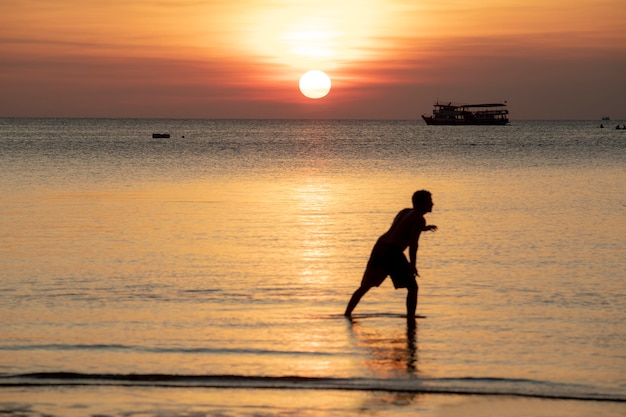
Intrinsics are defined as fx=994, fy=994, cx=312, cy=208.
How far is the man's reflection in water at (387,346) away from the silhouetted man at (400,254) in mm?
473

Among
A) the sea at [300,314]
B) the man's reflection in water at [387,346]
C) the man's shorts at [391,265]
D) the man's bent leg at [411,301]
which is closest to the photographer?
the sea at [300,314]

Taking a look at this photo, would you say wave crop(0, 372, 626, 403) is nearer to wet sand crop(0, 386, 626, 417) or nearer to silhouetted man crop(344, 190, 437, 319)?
wet sand crop(0, 386, 626, 417)

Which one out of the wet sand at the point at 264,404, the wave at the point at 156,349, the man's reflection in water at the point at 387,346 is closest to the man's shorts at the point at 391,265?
the man's reflection in water at the point at 387,346

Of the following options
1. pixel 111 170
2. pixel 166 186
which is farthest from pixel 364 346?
pixel 111 170

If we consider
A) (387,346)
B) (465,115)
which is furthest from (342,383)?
(465,115)

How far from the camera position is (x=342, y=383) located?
357 inches

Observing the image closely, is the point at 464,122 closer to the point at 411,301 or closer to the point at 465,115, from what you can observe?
the point at 465,115

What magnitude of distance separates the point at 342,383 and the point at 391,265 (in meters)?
3.16

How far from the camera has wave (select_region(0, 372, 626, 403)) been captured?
8.81m

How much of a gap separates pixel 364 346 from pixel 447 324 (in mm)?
1654

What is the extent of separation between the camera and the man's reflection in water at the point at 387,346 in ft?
31.9

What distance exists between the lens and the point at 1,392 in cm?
872

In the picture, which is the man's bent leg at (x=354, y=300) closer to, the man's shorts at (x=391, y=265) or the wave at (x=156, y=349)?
the man's shorts at (x=391, y=265)

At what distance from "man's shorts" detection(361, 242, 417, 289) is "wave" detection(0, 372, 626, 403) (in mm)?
2822
